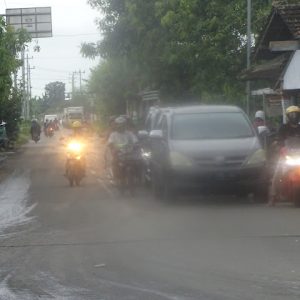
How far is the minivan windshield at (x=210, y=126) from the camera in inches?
662

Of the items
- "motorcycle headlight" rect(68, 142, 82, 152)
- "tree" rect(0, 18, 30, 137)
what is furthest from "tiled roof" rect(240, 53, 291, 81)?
"tree" rect(0, 18, 30, 137)

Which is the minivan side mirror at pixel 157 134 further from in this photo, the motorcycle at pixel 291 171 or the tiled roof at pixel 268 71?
the tiled roof at pixel 268 71

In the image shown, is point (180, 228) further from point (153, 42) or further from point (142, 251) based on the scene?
point (153, 42)

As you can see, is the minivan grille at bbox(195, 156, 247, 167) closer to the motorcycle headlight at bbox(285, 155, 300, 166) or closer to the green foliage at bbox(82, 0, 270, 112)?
the motorcycle headlight at bbox(285, 155, 300, 166)

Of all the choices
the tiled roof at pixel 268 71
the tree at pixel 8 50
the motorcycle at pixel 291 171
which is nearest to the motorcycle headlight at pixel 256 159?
the motorcycle at pixel 291 171

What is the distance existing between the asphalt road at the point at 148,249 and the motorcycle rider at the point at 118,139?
1281mm

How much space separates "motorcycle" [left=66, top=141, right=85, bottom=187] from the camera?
2208cm

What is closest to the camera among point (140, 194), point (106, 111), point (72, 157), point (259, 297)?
point (259, 297)

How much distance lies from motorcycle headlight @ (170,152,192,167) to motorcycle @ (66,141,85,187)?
21.3 ft

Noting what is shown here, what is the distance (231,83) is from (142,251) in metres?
25.4

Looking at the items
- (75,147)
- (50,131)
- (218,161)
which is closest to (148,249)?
(218,161)

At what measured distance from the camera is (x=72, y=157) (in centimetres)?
2208

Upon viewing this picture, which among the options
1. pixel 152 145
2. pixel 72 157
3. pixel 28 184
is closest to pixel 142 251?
pixel 152 145

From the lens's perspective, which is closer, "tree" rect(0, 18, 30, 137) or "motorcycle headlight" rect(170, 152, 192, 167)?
"motorcycle headlight" rect(170, 152, 192, 167)
